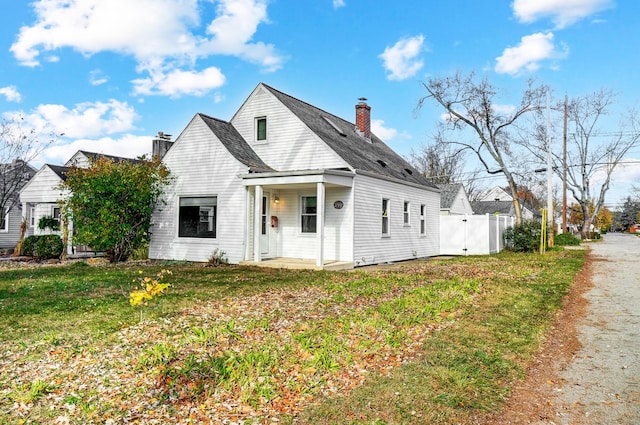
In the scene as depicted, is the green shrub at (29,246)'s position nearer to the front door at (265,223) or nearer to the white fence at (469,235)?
the front door at (265,223)

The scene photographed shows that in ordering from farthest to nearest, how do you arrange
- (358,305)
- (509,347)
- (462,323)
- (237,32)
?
(237,32) → (358,305) → (462,323) → (509,347)

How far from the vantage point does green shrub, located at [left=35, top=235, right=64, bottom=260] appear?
16.3 metres

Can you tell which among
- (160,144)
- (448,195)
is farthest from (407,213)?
(448,195)

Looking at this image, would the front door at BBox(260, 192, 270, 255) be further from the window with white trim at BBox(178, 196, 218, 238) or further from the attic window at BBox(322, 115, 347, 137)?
the attic window at BBox(322, 115, 347, 137)

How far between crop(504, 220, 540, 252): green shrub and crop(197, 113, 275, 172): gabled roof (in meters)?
13.0

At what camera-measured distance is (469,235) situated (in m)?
20.3

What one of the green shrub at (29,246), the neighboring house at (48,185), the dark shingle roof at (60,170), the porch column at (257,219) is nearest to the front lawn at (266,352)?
the porch column at (257,219)

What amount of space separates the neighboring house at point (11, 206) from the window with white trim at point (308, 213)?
16580 millimetres

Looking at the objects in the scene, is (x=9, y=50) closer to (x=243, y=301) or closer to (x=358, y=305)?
(x=243, y=301)

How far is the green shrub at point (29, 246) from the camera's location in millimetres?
16984

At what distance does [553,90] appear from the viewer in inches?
1061

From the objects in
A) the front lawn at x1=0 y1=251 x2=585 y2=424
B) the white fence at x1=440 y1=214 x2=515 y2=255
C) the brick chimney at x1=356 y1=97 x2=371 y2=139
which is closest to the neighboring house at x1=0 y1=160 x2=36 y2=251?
the front lawn at x1=0 y1=251 x2=585 y2=424

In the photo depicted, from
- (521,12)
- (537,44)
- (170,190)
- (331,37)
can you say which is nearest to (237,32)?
(331,37)

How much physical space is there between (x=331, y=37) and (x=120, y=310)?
38.2ft
